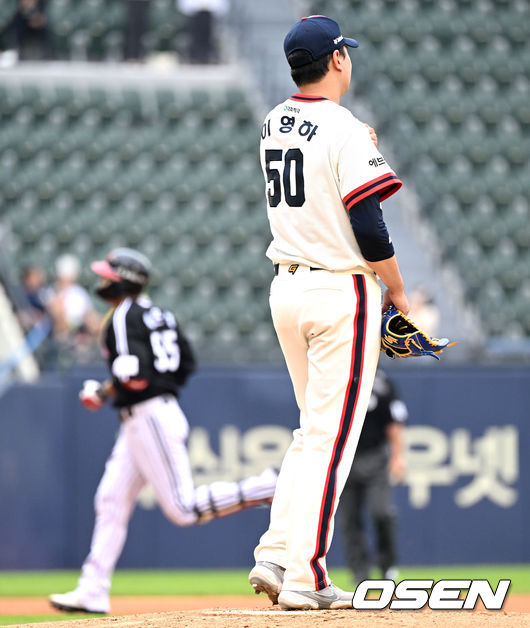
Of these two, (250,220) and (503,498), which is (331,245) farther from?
(250,220)

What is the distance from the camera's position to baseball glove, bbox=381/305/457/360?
4.20 metres

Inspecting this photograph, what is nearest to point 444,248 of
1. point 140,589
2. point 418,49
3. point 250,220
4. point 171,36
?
point 250,220

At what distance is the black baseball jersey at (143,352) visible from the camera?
21.4ft

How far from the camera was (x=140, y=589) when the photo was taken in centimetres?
836

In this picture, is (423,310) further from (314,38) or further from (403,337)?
(314,38)

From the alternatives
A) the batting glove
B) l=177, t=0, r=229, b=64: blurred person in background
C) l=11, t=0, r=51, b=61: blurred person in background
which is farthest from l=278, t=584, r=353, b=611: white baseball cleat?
l=11, t=0, r=51, b=61: blurred person in background

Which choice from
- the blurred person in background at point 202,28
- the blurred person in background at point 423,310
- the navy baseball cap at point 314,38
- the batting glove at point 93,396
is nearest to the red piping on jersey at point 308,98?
the navy baseball cap at point 314,38

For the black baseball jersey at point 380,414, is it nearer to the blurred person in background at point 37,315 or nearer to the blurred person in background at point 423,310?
the blurred person in background at point 423,310

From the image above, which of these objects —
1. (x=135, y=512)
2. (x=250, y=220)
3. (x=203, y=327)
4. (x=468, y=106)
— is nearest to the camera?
(x=135, y=512)

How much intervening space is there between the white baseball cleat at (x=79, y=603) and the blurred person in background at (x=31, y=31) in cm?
883

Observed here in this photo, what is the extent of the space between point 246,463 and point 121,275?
3.32 meters

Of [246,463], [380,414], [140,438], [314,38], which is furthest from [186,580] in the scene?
[314,38]

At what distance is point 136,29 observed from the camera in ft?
45.6

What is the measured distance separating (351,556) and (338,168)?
4.52m
